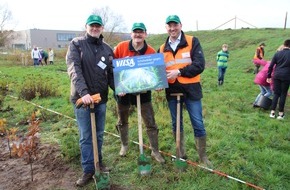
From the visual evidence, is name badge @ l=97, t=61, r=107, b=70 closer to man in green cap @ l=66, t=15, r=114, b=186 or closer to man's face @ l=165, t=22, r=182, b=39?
man in green cap @ l=66, t=15, r=114, b=186

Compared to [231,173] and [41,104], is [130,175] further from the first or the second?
[41,104]

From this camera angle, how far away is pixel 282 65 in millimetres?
7000

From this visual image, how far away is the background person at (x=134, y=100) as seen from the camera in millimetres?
4277

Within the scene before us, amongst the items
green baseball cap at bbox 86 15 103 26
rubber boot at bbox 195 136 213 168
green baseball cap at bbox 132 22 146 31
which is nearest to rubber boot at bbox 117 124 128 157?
rubber boot at bbox 195 136 213 168

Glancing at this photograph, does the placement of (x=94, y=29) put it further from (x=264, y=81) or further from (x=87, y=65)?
(x=264, y=81)

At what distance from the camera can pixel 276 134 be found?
19.7 ft

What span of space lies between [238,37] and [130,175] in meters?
27.8

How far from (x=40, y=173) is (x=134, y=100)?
1.78 m

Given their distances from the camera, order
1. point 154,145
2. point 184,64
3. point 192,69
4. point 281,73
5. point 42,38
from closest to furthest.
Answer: point 192,69 → point 184,64 → point 154,145 → point 281,73 → point 42,38

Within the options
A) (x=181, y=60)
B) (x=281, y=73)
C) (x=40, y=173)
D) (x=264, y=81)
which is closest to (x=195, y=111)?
(x=181, y=60)

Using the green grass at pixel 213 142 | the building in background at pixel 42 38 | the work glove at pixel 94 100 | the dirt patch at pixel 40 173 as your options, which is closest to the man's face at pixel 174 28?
the work glove at pixel 94 100

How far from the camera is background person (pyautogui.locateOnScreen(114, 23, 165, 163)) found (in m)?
4.28

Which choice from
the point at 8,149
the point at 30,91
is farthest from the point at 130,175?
the point at 30,91

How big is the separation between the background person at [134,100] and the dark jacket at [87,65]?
0.45m
